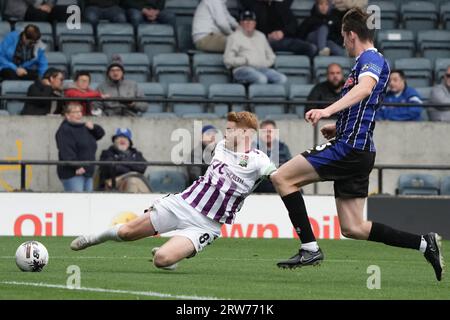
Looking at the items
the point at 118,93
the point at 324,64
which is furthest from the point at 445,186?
the point at 118,93

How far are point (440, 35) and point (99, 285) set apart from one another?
40.3 ft

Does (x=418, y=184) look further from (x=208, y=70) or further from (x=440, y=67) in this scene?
(x=208, y=70)

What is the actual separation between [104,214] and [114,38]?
409 centimetres

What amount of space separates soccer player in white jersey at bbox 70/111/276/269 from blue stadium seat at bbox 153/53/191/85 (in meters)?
8.27

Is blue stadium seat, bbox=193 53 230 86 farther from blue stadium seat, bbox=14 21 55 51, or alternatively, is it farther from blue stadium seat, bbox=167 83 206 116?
blue stadium seat, bbox=14 21 55 51

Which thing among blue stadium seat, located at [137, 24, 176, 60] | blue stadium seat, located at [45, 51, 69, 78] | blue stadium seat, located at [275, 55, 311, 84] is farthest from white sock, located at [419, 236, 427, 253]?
blue stadium seat, located at [137, 24, 176, 60]

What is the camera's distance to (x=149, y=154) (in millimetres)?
17484

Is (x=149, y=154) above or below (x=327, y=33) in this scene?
below

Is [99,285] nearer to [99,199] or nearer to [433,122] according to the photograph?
[99,199]

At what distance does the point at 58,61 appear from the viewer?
62.7 ft

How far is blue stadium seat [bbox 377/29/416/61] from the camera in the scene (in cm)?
2070

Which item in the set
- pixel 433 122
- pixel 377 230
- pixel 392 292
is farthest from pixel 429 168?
pixel 392 292

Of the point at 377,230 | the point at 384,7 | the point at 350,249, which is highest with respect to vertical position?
the point at 384,7

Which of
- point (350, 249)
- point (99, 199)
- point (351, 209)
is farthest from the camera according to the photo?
point (99, 199)
